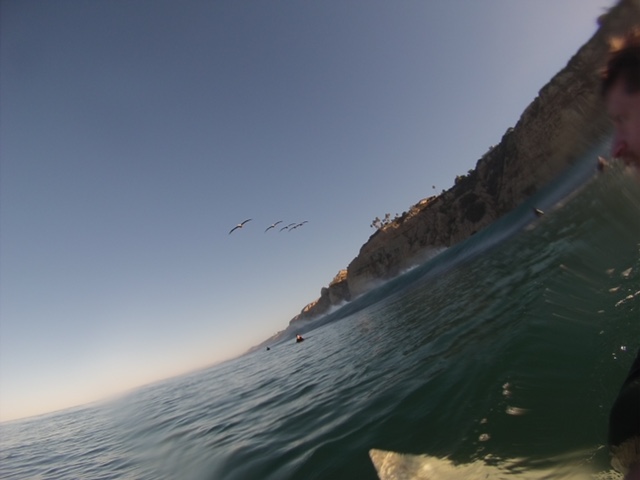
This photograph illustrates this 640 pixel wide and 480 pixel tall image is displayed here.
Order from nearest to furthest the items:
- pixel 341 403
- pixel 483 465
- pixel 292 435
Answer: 1. pixel 483 465
2. pixel 292 435
3. pixel 341 403

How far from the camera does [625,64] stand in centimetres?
212

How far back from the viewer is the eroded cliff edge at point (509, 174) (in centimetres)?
5528

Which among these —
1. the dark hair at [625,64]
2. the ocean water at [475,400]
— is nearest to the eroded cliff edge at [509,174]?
the ocean water at [475,400]

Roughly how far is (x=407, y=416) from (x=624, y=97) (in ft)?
20.6

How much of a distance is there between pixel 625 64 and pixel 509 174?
80238 mm

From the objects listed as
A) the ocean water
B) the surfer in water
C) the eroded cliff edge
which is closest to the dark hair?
the surfer in water

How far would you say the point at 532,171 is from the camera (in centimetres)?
6606

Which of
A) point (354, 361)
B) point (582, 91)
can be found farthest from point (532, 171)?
point (354, 361)

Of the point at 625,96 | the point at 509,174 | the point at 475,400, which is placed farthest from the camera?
the point at 509,174

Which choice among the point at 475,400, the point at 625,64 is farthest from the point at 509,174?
the point at 625,64

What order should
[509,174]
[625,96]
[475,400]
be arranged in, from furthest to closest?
[509,174] → [475,400] → [625,96]

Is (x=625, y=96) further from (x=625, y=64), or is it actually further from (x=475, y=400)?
(x=475, y=400)

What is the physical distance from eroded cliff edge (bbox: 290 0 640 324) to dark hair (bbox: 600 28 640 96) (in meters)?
44.3

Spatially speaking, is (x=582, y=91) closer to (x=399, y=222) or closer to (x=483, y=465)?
(x=399, y=222)
